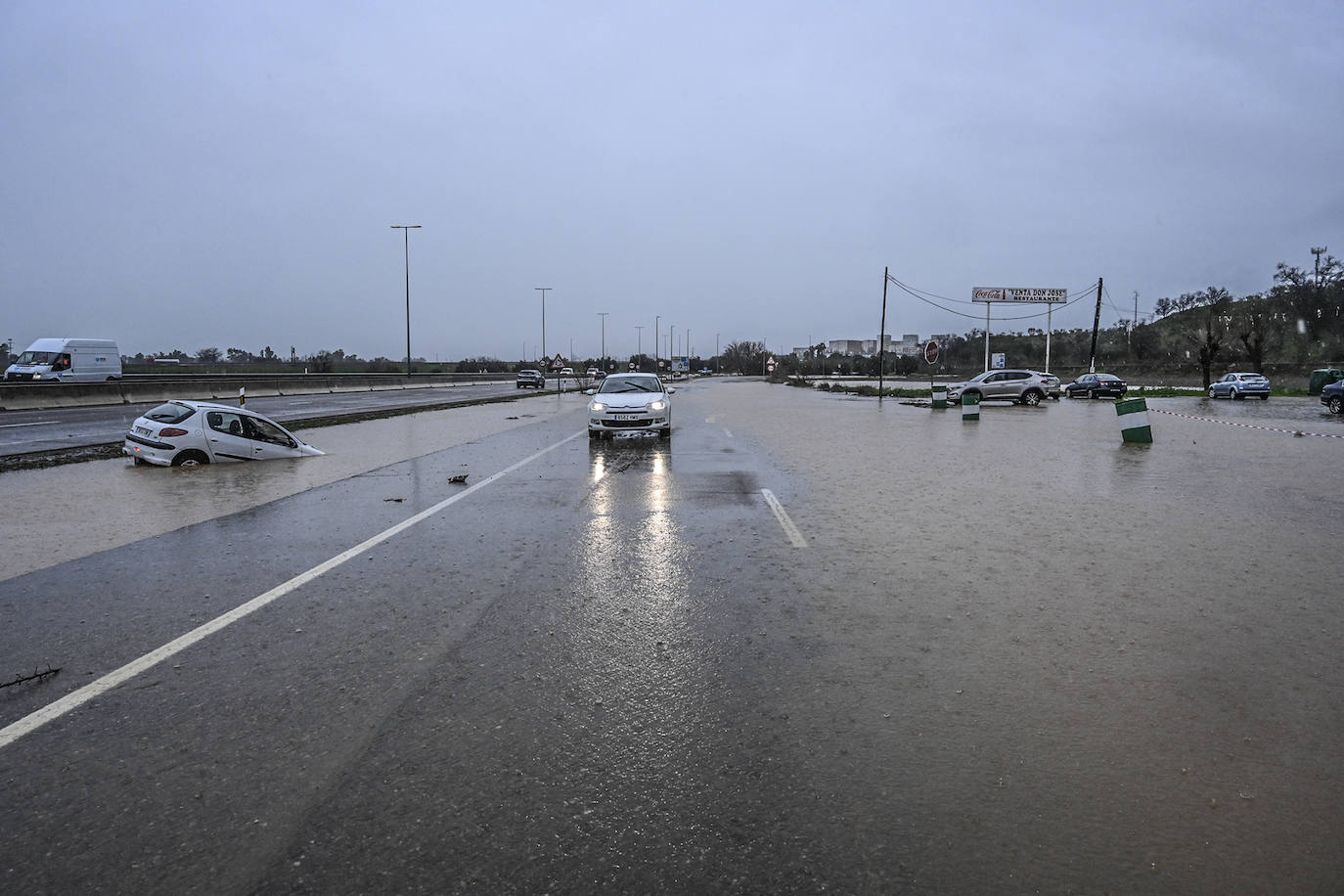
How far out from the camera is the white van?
37.9 meters

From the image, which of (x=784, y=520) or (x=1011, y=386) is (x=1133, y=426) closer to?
(x=784, y=520)

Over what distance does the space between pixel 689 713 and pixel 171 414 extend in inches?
526

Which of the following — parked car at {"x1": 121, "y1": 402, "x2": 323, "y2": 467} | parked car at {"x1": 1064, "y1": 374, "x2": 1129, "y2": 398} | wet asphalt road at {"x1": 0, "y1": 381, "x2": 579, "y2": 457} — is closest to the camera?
parked car at {"x1": 121, "y1": 402, "x2": 323, "y2": 467}

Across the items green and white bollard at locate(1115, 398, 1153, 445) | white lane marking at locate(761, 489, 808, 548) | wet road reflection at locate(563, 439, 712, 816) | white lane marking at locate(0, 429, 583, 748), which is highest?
green and white bollard at locate(1115, 398, 1153, 445)

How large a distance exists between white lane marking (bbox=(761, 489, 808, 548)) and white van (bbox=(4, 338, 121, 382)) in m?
41.3

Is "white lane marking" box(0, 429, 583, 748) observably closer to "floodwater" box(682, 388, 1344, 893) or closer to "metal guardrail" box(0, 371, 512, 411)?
"floodwater" box(682, 388, 1344, 893)

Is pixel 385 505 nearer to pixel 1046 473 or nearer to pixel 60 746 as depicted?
pixel 60 746

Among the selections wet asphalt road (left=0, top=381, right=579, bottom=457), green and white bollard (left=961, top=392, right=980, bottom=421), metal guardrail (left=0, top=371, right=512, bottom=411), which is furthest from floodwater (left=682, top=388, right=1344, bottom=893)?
metal guardrail (left=0, top=371, right=512, bottom=411)

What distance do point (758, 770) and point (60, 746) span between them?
308 centimetres

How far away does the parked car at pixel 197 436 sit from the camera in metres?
13.4

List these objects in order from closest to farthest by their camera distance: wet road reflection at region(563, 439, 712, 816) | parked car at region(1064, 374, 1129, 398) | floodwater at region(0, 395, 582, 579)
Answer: wet road reflection at region(563, 439, 712, 816), floodwater at region(0, 395, 582, 579), parked car at region(1064, 374, 1129, 398)

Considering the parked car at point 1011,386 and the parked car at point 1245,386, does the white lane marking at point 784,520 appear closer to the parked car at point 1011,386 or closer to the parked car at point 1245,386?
the parked car at point 1011,386

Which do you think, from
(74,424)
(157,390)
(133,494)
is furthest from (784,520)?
(157,390)

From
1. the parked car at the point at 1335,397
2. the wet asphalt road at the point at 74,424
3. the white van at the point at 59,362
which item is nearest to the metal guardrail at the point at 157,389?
the wet asphalt road at the point at 74,424
